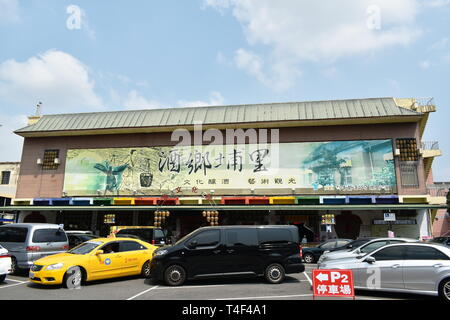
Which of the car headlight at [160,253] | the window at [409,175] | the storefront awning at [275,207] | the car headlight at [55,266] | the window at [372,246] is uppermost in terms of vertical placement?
the window at [409,175]

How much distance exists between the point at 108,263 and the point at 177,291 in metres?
3.04

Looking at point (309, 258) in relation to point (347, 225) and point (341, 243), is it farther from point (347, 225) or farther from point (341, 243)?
point (347, 225)

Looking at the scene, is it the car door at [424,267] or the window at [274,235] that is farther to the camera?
the window at [274,235]

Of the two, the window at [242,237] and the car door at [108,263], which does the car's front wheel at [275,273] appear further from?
the car door at [108,263]

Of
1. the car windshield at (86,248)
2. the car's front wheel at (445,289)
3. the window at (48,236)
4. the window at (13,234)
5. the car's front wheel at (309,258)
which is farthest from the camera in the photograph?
the car's front wheel at (309,258)

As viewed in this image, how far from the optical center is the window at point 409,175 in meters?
22.6

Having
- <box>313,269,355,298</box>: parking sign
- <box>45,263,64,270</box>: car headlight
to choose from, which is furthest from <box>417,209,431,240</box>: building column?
<box>45,263,64,270</box>: car headlight

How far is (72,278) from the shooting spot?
10094 millimetres

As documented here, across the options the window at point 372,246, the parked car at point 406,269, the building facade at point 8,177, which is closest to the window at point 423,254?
the parked car at point 406,269

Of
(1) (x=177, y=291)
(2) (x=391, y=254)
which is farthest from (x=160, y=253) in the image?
(2) (x=391, y=254)

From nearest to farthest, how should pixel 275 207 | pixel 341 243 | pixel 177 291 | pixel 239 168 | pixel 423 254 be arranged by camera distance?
1. pixel 423 254
2. pixel 177 291
3. pixel 341 243
4. pixel 275 207
5. pixel 239 168

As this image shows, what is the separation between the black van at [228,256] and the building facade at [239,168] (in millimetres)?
11296
